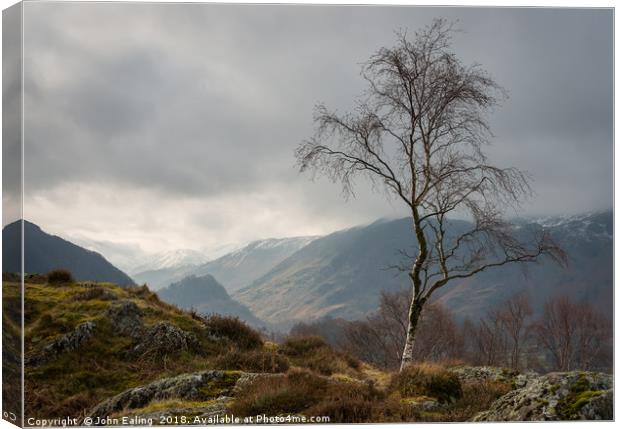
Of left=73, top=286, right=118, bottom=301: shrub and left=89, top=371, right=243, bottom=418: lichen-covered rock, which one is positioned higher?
left=73, top=286, right=118, bottom=301: shrub

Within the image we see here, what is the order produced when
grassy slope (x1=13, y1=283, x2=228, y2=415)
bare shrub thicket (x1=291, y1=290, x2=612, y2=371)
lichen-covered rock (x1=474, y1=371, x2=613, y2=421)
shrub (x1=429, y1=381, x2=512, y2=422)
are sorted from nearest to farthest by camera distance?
lichen-covered rock (x1=474, y1=371, x2=613, y2=421) → shrub (x1=429, y1=381, x2=512, y2=422) → grassy slope (x1=13, y1=283, x2=228, y2=415) → bare shrub thicket (x1=291, y1=290, x2=612, y2=371)

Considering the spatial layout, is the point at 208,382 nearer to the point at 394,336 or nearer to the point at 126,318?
Answer: the point at 126,318

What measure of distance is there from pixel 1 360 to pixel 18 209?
330 centimetres

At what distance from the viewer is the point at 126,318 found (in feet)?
50.0

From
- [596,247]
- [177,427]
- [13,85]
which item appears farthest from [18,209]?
[596,247]

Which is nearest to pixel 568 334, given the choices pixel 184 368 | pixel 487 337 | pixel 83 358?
pixel 487 337

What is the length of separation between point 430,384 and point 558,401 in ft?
9.00

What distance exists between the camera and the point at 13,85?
11.0 meters

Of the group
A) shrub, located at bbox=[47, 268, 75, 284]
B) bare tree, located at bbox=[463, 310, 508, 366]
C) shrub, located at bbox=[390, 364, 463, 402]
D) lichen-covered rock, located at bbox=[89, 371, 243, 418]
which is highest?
shrub, located at bbox=[47, 268, 75, 284]

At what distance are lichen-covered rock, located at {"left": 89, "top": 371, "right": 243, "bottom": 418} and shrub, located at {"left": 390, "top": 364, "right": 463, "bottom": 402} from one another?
4106 mm

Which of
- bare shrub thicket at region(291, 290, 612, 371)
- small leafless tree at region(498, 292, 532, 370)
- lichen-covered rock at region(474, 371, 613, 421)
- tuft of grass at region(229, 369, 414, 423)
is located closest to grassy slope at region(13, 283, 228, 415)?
tuft of grass at region(229, 369, 414, 423)

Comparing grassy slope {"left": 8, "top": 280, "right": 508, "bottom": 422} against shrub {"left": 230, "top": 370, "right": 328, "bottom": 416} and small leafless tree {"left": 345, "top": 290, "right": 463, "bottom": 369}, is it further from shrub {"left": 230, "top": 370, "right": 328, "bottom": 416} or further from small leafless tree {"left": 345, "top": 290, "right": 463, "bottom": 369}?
small leafless tree {"left": 345, "top": 290, "right": 463, "bottom": 369}

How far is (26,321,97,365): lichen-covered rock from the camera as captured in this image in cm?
1266

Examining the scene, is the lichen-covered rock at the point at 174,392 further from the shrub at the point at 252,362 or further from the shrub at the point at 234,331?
the shrub at the point at 234,331
